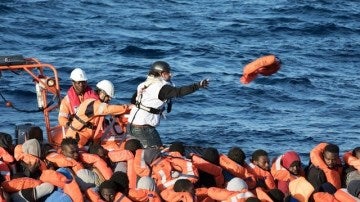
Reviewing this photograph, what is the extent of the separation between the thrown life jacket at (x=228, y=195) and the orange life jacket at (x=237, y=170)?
99cm

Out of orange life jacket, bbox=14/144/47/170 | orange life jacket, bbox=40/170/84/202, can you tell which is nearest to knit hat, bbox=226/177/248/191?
orange life jacket, bbox=40/170/84/202

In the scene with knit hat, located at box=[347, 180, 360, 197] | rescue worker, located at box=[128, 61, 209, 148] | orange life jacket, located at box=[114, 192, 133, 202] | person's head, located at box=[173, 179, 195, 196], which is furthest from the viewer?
rescue worker, located at box=[128, 61, 209, 148]

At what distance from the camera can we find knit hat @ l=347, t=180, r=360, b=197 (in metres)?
13.7

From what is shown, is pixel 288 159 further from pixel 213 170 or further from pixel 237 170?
pixel 213 170

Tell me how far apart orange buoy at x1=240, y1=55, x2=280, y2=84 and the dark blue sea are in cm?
868

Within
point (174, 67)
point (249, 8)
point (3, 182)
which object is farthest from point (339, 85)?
point (3, 182)

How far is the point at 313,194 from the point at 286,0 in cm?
3359

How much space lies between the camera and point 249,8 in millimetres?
45031

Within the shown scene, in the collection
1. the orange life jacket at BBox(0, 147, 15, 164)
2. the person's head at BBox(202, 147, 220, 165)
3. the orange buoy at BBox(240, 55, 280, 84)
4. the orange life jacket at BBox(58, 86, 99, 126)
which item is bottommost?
the person's head at BBox(202, 147, 220, 165)

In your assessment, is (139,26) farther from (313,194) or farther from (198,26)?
(313,194)

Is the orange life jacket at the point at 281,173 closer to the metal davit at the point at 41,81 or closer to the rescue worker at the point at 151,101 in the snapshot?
the rescue worker at the point at 151,101

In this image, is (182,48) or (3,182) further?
(182,48)

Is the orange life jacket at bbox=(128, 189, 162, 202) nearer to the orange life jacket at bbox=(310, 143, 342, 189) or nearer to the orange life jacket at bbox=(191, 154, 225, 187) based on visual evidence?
the orange life jacket at bbox=(191, 154, 225, 187)

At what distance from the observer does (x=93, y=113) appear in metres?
15.7
